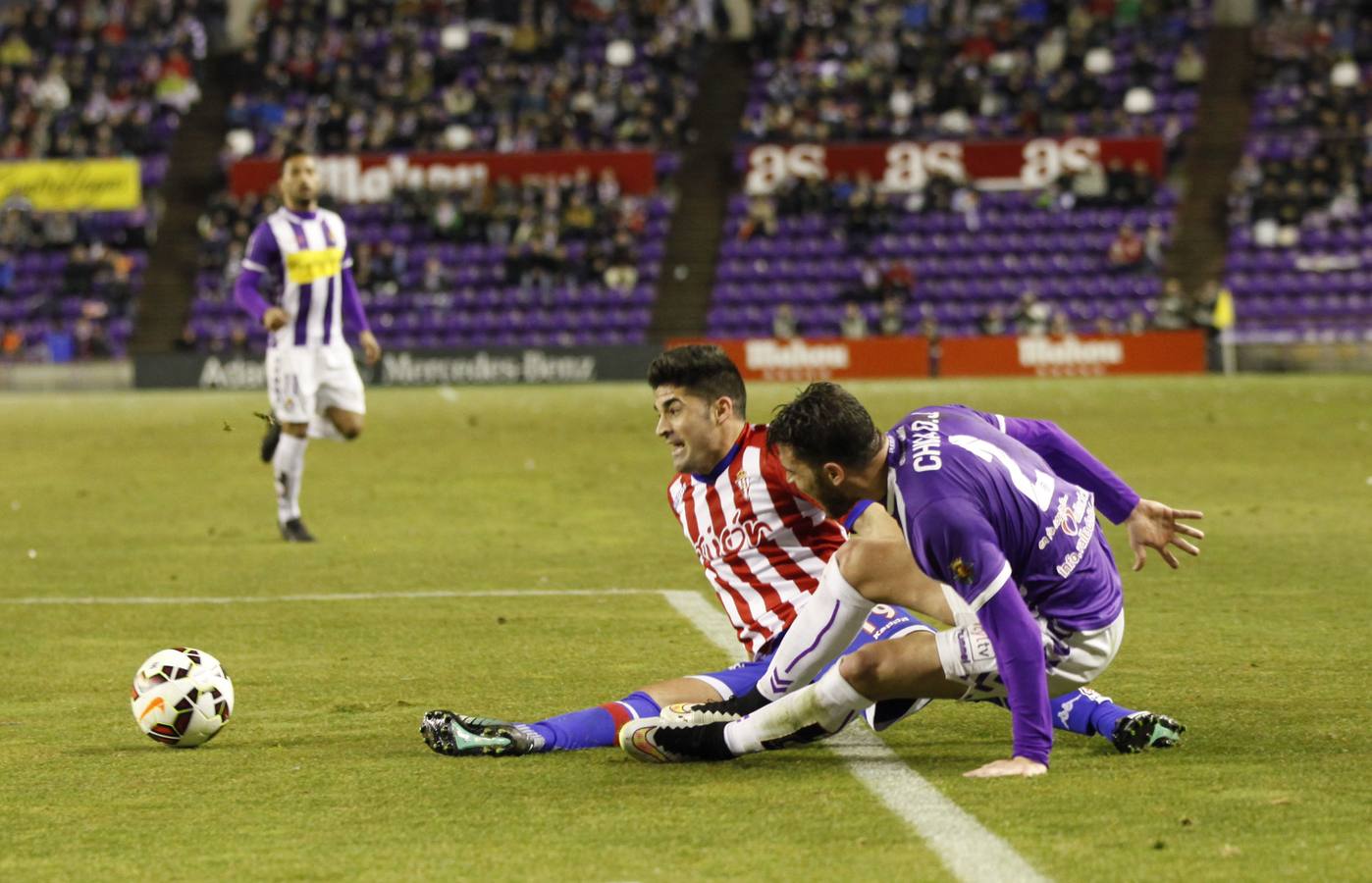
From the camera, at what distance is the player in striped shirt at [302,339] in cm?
1317

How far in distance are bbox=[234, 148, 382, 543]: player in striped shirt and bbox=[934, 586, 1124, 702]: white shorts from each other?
26.2 feet

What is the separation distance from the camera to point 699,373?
616 cm

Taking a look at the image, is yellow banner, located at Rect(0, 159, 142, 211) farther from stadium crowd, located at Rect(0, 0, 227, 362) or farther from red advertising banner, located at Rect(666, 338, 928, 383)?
red advertising banner, located at Rect(666, 338, 928, 383)

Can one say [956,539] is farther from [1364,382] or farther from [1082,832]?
[1364,382]

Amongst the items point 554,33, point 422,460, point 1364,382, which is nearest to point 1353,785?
point 422,460

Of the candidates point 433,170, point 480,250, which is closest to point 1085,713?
point 480,250

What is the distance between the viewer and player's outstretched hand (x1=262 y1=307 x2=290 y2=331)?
12336 mm

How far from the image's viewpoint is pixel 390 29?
44.2 metres

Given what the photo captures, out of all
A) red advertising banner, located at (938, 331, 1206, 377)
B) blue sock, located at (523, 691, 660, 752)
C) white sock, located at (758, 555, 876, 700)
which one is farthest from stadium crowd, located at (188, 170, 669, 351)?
white sock, located at (758, 555, 876, 700)

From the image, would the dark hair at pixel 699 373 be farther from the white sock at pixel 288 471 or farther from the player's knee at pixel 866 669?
the white sock at pixel 288 471

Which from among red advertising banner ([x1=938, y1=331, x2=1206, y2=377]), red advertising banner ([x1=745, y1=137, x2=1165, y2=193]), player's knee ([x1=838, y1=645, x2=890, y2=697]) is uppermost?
Answer: red advertising banner ([x1=745, y1=137, x2=1165, y2=193])

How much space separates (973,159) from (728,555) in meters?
34.0

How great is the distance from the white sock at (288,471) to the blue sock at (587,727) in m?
7.36

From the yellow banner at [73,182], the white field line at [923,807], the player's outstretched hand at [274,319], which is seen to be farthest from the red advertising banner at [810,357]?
the white field line at [923,807]
